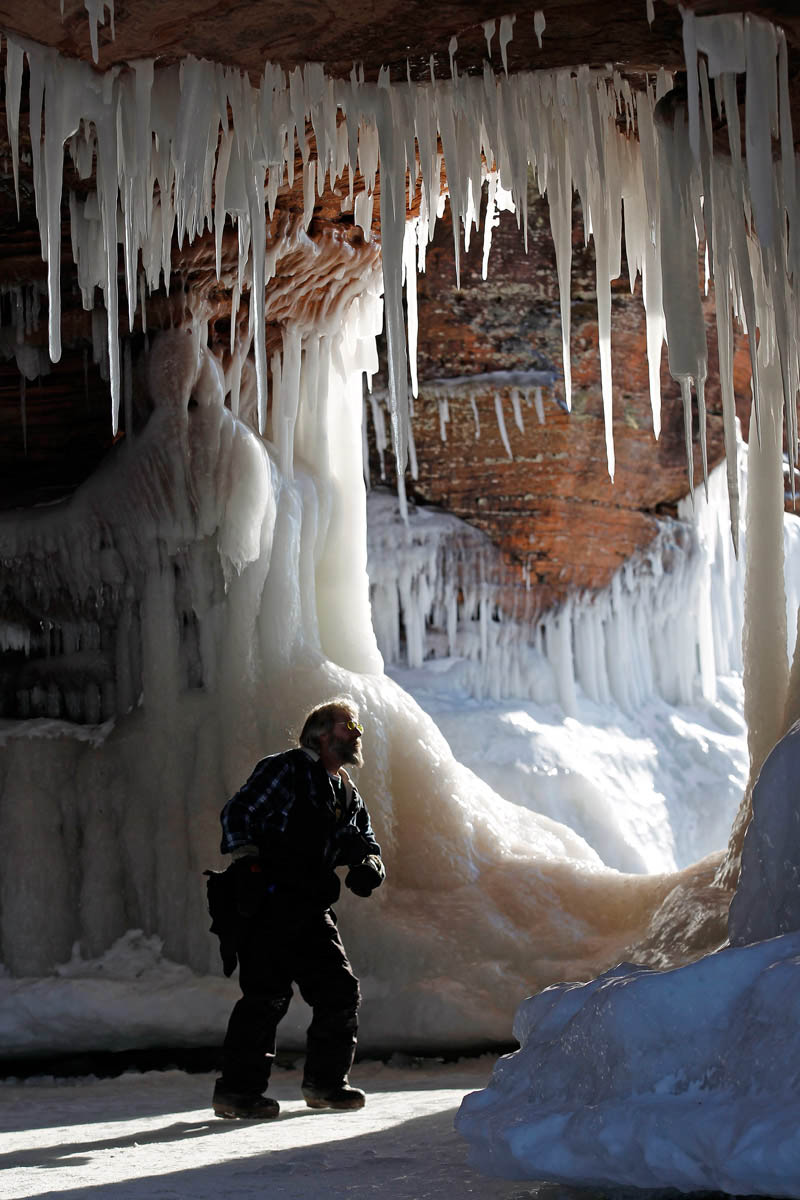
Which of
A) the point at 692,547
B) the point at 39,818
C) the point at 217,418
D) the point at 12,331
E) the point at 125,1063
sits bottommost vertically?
the point at 125,1063

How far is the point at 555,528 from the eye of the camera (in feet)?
36.3

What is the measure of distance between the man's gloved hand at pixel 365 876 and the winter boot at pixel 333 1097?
1.77 feet

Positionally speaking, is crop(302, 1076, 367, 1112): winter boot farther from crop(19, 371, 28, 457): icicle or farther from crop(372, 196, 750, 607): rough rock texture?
crop(372, 196, 750, 607): rough rock texture

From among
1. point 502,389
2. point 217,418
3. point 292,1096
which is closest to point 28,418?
point 217,418

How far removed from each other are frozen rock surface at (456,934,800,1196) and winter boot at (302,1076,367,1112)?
1479mm

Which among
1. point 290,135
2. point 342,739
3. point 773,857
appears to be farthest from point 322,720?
point 290,135

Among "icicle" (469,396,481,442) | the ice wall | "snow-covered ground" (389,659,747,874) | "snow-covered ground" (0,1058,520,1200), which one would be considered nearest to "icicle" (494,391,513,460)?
"icicle" (469,396,481,442)

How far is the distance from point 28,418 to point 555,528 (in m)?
4.86

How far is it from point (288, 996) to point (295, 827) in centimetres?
48

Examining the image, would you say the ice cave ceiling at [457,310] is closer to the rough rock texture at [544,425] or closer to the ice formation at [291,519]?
the rough rock texture at [544,425]

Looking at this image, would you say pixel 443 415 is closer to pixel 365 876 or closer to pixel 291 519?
pixel 291 519

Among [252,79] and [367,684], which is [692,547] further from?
[252,79]

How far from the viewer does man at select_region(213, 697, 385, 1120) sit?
3.72 meters

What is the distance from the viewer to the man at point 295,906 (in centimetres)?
372
